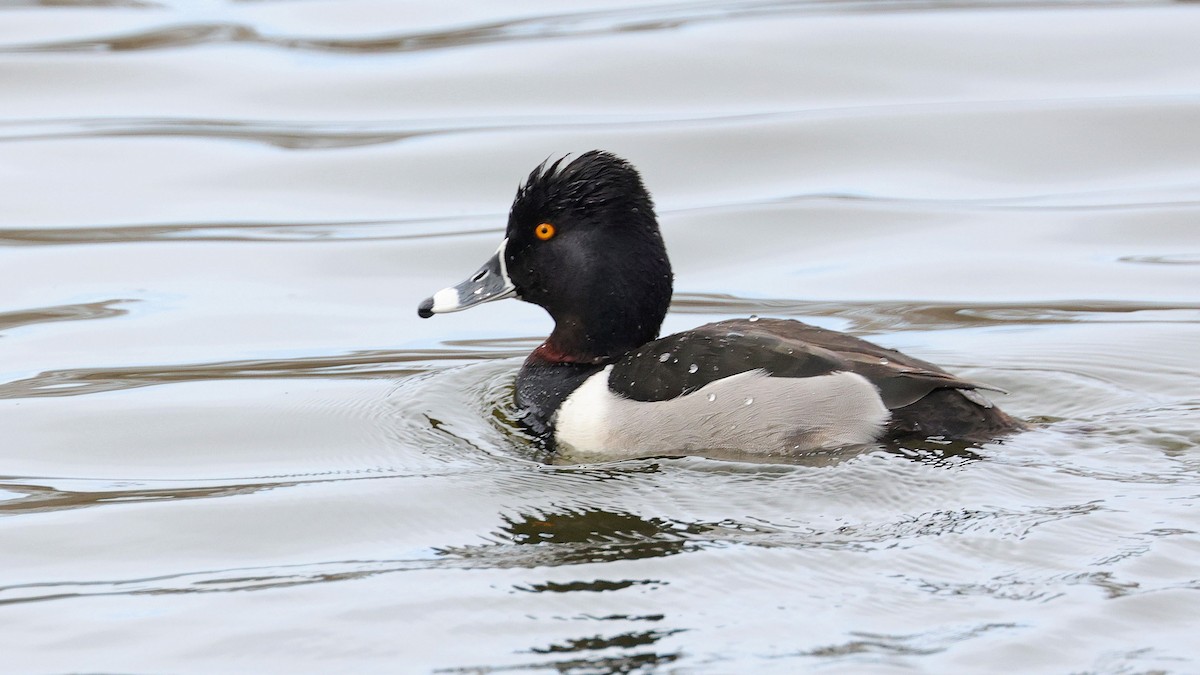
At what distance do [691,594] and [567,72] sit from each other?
26.5ft

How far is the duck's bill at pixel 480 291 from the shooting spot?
279 inches

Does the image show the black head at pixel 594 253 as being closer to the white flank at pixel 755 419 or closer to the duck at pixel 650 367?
the duck at pixel 650 367

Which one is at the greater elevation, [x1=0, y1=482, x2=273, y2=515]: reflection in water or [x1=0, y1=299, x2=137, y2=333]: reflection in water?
[x1=0, y1=299, x2=137, y2=333]: reflection in water

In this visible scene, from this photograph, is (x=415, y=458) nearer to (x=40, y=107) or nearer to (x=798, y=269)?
(x=798, y=269)

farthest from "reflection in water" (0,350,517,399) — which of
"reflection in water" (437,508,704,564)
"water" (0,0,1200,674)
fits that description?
"reflection in water" (437,508,704,564)

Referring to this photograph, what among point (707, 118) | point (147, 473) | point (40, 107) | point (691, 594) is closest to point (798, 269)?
point (707, 118)

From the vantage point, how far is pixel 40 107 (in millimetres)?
12281

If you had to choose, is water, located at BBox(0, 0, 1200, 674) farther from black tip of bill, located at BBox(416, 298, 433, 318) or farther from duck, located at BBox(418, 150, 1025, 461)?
black tip of bill, located at BBox(416, 298, 433, 318)

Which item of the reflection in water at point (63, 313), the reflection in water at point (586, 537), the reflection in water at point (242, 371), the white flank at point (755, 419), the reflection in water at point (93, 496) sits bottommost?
the reflection in water at point (586, 537)

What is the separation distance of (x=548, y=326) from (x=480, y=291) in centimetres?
159

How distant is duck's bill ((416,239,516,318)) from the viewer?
710cm

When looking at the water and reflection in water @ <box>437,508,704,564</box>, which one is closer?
the water

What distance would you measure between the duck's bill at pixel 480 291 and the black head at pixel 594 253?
152 millimetres

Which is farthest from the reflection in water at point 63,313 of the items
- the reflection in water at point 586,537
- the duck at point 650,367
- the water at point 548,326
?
the reflection in water at point 586,537
